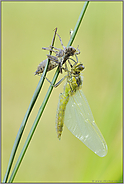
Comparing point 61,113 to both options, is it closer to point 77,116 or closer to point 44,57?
point 77,116

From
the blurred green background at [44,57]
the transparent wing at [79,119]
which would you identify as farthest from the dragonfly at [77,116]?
the blurred green background at [44,57]

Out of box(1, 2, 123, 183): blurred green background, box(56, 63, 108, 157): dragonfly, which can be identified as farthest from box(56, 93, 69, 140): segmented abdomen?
box(1, 2, 123, 183): blurred green background

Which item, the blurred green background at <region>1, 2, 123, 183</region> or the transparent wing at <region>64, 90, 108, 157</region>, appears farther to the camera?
the blurred green background at <region>1, 2, 123, 183</region>

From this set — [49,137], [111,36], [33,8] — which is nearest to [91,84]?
[111,36]

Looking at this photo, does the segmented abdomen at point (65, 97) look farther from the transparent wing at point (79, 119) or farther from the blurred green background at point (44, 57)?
the blurred green background at point (44, 57)

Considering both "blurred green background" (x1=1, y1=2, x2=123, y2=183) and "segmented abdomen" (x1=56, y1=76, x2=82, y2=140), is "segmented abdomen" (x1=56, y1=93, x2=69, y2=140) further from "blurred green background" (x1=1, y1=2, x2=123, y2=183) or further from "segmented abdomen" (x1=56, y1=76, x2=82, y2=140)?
"blurred green background" (x1=1, y1=2, x2=123, y2=183)

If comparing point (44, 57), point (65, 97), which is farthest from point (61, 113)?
point (44, 57)

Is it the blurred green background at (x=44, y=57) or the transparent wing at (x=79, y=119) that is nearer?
the transparent wing at (x=79, y=119)

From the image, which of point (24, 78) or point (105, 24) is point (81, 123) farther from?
point (105, 24)
